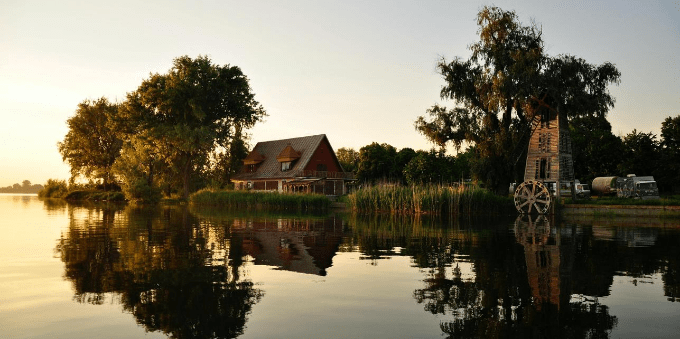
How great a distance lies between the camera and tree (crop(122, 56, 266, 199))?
63.8 metres

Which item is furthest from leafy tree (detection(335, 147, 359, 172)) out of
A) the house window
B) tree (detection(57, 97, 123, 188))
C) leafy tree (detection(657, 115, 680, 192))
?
the house window

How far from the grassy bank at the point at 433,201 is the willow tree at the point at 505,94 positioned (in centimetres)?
310

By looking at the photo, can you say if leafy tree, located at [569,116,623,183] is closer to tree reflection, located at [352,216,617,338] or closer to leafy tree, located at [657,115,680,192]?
leafy tree, located at [657,115,680,192]

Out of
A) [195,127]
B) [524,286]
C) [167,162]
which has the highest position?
[195,127]

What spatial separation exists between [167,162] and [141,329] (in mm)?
66871

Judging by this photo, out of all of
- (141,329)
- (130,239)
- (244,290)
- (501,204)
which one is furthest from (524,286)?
(501,204)

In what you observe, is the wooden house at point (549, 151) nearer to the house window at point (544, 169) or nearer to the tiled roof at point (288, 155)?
the house window at point (544, 169)

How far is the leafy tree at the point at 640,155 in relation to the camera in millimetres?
55625

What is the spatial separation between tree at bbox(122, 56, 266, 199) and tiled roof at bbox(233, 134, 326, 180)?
193 inches

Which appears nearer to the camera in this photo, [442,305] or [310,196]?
[442,305]

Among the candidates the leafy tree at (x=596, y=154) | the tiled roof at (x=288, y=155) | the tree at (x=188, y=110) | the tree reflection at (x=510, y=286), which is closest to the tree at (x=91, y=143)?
the tree at (x=188, y=110)

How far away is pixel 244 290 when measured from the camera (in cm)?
865

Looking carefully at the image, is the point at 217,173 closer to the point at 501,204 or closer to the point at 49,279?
the point at 501,204

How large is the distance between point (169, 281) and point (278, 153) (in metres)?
61.4
